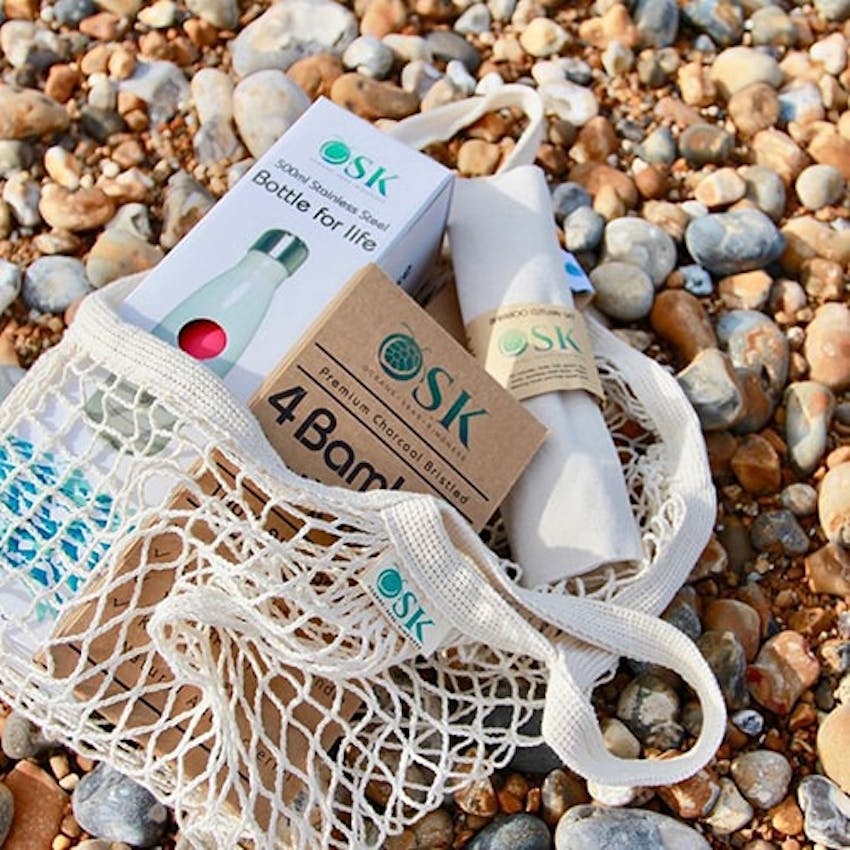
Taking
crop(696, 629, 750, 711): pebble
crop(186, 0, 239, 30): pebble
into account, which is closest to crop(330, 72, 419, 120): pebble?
crop(186, 0, 239, 30): pebble

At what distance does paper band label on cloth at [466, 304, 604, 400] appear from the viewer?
54.9 inches

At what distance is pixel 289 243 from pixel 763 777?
2.61 feet

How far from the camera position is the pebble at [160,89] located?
1.83 meters

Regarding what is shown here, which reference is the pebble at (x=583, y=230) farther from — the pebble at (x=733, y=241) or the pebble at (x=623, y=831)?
the pebble at (x=623, y=831)

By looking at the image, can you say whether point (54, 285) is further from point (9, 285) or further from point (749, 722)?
point (749, 722)

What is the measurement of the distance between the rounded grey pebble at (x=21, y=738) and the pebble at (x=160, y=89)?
93cm

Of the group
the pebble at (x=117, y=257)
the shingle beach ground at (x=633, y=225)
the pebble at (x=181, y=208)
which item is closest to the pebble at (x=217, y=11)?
the shingle beach ground at (x=633, y=225)

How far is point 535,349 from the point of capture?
1.41 metres

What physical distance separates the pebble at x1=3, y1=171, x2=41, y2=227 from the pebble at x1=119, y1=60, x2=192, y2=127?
0.22m

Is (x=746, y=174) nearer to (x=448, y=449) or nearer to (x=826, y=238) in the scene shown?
(x=826, y=238)

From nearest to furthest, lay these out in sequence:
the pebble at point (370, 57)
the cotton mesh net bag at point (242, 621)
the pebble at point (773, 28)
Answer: the cotton mesh net bag at point (242, 621)
the pebble at point (370, 57)
the pebble at point (773, 28)

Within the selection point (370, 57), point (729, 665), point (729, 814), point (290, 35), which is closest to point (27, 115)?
point (290, 35)

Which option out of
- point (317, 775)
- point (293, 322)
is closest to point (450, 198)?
point (293, 322)

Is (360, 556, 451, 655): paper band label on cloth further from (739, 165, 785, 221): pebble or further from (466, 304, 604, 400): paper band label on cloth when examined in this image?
(739, 165, 785, 221): pebble
